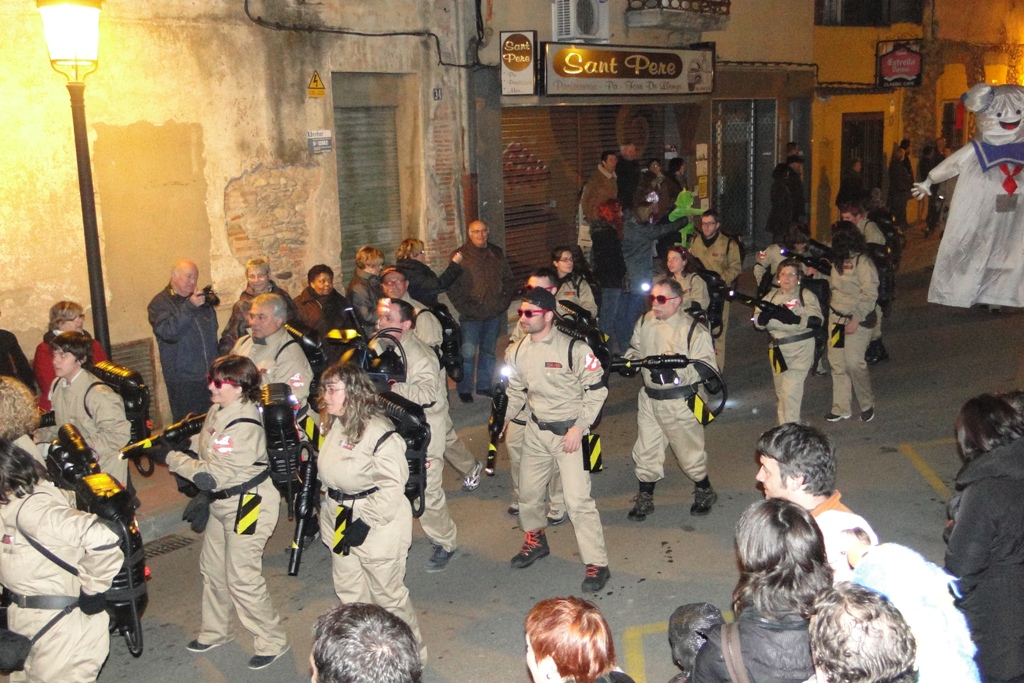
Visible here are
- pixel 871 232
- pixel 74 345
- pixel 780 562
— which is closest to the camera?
pixel 780 562

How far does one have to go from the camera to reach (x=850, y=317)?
1020cm

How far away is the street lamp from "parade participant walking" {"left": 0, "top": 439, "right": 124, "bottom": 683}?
13.6 feet

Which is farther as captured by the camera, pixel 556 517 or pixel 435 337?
pixel 435 337

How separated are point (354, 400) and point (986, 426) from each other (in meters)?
3.14

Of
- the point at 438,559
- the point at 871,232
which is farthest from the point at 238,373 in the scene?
the point at 871,232

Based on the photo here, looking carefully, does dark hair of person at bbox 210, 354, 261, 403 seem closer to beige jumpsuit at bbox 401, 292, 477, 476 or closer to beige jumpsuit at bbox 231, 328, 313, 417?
beige jumpsuit at bbox 231, 328, 313, 417

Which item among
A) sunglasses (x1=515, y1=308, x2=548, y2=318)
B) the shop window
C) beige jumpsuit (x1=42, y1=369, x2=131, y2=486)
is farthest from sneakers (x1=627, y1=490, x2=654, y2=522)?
the shop window

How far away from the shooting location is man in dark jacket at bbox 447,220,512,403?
37.3 feet

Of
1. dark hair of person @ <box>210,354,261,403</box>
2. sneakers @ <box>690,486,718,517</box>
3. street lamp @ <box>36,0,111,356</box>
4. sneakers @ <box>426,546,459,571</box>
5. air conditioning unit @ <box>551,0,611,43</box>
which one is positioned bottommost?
sneakers @ <box>426,546,459,571</box>

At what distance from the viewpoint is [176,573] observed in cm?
747

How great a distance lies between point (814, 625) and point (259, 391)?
4029 mm

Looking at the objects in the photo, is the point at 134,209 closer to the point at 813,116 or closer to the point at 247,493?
the point at 247,493

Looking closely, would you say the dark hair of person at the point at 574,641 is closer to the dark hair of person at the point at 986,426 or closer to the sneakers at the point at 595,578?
the dark hair of person at the point at 986,426

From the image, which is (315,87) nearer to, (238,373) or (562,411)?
(562,411)
